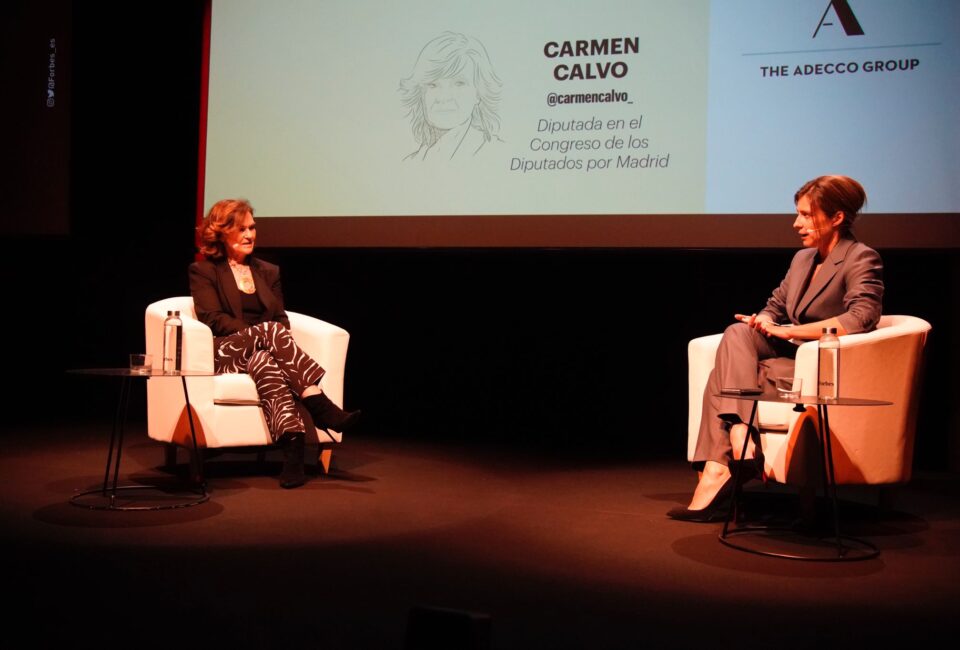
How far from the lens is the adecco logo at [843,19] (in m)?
4.32

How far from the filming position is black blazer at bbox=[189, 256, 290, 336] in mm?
4211

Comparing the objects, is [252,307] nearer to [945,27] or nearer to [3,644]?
[3,644]

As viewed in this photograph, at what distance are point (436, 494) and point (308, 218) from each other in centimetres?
199

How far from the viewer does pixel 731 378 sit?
3402 mm

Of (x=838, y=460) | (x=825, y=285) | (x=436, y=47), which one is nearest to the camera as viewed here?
(x=838, y=460)

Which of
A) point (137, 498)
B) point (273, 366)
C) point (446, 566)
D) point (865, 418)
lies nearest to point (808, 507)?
point (865, 418)

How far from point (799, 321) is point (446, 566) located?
5.34 ft

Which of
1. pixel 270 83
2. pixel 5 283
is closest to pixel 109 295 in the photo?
pixel 5 283

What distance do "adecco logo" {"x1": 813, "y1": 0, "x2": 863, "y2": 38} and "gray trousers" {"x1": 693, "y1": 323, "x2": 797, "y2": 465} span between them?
62.7 inches

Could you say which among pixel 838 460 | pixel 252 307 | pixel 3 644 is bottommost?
pixel 3 644

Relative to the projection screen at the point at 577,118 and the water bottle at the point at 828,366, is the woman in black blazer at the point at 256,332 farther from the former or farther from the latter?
the water bottle at the point at 828,366

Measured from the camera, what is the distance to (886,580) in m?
2.70

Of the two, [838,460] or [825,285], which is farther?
[825,285]

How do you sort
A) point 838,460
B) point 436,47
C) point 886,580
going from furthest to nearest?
1. point 436,47
2. point 838,460
3. point 886,580
